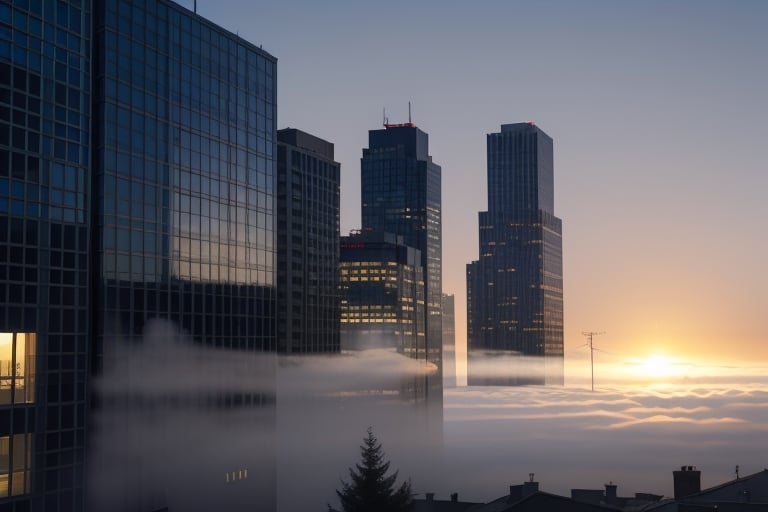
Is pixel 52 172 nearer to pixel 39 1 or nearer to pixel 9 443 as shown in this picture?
pixel 39 1

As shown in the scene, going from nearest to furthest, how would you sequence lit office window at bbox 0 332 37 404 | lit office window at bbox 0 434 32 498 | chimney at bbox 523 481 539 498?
lit office window at bbox 0 434 32 498 → lit office window at bbox 0 332 37 404 → chimney at bbox 523 481 539 498

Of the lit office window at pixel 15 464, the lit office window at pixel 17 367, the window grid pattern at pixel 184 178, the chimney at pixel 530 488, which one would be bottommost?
the chimney at pixel 530 488

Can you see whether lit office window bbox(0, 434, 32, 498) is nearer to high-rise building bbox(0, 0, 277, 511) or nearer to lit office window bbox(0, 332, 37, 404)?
high-rise building bbox(0, 0, 277, 511)

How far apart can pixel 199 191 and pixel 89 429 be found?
32225 millimetres

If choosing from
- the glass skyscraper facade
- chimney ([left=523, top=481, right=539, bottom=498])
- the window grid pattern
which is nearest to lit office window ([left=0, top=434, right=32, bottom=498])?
the glass skyscraper facade

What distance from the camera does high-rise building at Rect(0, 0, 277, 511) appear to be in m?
84.9

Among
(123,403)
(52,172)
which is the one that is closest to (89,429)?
(123,403)

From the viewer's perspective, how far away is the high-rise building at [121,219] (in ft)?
279

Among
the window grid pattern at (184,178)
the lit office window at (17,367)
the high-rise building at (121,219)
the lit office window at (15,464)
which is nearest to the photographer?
the lit office window at (15,464)

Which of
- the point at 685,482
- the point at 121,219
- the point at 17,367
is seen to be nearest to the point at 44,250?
the point at 17,367

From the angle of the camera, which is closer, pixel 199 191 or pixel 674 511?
pixel 674 511

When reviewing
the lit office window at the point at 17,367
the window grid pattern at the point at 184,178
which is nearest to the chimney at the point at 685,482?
the window grid pattern at the point at 184,178

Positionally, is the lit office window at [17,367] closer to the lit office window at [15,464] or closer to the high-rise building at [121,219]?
the high-rise building at [121,219]

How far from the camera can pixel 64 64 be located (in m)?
90.2
